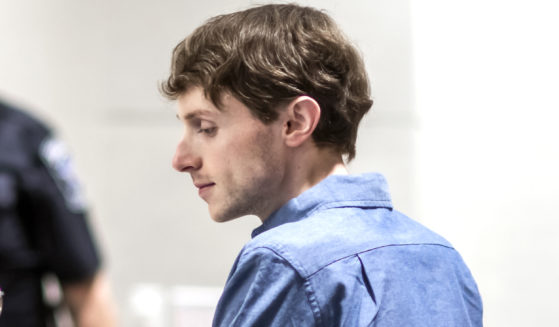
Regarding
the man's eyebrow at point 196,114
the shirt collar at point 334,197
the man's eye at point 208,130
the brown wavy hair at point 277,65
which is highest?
the brown wavy hair at point 277,65

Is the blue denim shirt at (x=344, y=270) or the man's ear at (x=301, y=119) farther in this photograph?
the man's ear at (x=301, y=119)

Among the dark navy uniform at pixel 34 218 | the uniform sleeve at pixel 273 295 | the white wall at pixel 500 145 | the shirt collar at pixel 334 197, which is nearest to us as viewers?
the uniform sleeve at pixel 273 295

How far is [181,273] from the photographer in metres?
2.01

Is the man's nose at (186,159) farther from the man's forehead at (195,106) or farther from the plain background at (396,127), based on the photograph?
the plain background at (396,127)

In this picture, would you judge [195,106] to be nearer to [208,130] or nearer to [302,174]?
[208,130]

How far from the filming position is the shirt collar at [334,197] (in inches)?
34.9

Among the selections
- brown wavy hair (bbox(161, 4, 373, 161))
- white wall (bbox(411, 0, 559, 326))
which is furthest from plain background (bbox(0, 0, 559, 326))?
brown wavy hair (bbox(161, 4, 373, 161))

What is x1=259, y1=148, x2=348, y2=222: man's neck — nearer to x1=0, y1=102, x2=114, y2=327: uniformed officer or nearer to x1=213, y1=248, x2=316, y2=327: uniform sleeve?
x1=213, y1=248, x2=316, y2=327: uniform sleeve

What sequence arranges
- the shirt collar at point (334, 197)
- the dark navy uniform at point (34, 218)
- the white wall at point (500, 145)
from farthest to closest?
1. the dark navy uniform at point (34, 218)
2. the white wall at point (500, 145)
3. the shirt collar at point (334, 197)

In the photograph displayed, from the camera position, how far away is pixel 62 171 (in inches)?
60.6

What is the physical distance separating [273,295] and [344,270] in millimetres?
80

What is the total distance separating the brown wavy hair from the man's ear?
0.02 metres

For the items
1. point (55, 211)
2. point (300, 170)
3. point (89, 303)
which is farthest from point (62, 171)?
point (300, 170)

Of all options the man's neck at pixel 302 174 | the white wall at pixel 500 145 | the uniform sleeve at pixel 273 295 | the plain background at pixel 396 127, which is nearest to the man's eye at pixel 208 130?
the man's neck at pixel 302 174
